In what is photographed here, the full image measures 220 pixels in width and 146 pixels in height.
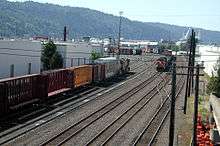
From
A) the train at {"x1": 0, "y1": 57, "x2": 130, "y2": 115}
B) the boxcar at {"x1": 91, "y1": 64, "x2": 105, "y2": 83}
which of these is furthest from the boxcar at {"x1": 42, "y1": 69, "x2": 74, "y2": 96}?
the boxcar at {"x1": 91, "y1": 64, "x2": 105, "y2": 83}

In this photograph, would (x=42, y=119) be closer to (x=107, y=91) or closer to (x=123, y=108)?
(x=123, y=108)

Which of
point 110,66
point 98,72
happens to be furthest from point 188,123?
point 110,66

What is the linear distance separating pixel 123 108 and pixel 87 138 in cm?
1490

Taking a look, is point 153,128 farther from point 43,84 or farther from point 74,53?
point 74,53

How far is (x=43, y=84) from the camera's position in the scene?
4128 centimetres

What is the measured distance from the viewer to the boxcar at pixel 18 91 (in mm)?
33125

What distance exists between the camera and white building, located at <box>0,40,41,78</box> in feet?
201

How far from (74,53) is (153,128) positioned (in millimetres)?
55025

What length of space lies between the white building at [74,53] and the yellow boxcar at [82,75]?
73.8ft

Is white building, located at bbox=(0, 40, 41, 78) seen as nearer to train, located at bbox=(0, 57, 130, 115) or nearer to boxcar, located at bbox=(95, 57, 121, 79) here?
boxcar, located at bbox=(95, 57, 121, 79)

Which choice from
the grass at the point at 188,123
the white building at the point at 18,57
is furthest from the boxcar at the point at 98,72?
the grass at the point at 188,123

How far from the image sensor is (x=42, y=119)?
117ft

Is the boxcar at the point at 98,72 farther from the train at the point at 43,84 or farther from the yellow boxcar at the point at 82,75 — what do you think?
the yellow boxcar at the point at 82,75

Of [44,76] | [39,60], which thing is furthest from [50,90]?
[39,60]
